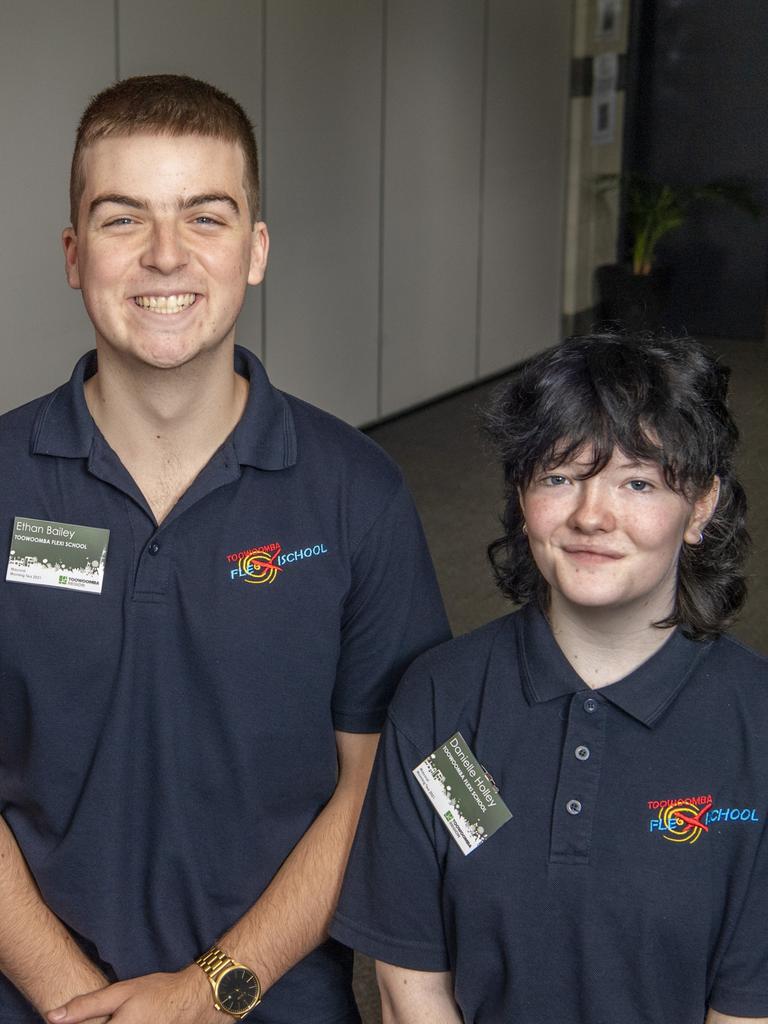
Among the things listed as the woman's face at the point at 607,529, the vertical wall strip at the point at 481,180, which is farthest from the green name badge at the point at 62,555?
the vertical wall strip at the point at 481,180

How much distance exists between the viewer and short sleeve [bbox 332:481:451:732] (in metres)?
1.68

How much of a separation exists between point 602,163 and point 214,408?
5.25m

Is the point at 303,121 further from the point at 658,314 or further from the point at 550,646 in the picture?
the point at 550,646

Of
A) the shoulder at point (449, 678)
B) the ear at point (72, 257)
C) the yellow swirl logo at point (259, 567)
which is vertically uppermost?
the ear at point (72, 257)

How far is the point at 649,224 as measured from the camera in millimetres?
5426

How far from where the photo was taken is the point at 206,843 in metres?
1.67

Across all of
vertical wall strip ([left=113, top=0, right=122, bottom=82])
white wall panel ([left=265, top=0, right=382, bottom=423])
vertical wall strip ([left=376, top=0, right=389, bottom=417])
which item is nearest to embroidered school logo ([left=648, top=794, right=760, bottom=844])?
vertical wall strip ([left=113, top=0, right=122, bottom=82])

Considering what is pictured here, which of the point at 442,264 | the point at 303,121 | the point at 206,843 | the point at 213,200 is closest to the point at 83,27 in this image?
the point at 303,121

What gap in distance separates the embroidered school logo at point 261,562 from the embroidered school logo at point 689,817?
21.5 inches

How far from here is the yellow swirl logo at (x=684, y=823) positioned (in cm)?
139

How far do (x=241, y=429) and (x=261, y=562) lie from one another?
0.58ft

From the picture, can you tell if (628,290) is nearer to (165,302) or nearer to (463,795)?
(165,302)

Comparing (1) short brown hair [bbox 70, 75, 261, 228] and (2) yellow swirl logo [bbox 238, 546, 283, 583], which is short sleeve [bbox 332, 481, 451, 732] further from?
(1) short brown hair [bbox 70, 75, 261, 228]

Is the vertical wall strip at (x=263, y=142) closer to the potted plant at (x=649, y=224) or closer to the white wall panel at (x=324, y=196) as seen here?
the white wall panel at (x=324, y=196)
